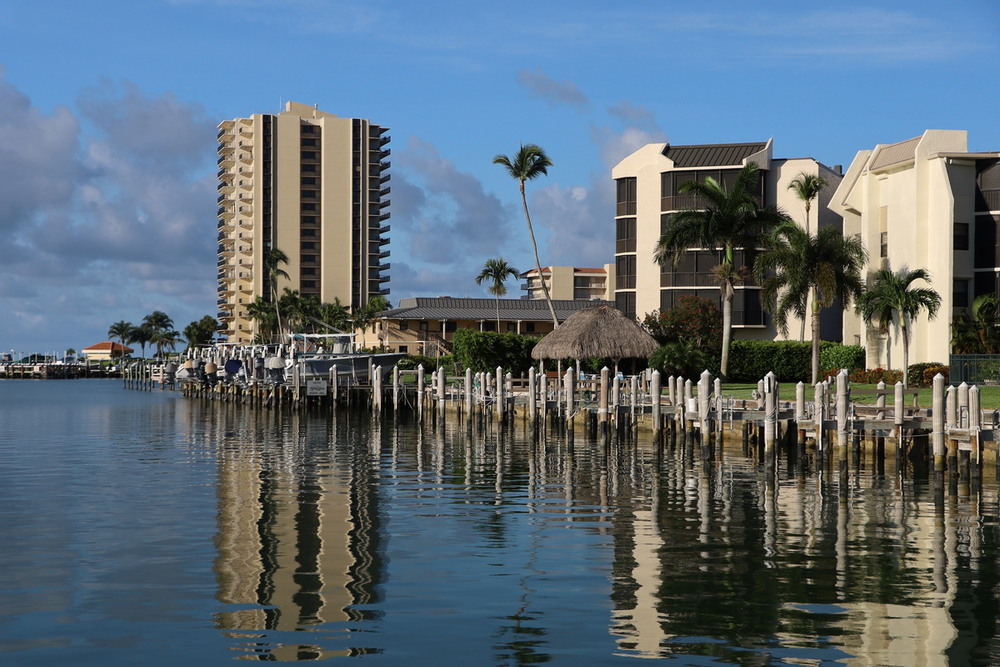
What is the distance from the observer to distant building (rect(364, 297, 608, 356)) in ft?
351

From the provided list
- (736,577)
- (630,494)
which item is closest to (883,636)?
(736,577)

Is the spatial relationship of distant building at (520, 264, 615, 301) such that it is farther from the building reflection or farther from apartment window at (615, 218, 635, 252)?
the building reflection

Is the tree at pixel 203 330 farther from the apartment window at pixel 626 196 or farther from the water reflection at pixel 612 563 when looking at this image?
the water reflection at pixel 612 563

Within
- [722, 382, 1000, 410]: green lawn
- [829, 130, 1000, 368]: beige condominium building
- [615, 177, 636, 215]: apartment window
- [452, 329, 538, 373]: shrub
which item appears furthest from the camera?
[615, 177, 636, 215]: apartment window

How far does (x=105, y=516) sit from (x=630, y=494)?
35.3 ft

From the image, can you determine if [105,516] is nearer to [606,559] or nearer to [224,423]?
[606,559]

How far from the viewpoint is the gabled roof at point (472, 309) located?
10731cm

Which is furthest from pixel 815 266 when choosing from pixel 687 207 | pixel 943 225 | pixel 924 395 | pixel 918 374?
pixel 687 207

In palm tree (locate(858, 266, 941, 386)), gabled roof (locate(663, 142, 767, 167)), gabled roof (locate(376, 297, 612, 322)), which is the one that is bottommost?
palm tree (locate(858, 266, 941, 386))

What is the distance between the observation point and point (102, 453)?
1511 inches

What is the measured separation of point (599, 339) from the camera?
173 ft

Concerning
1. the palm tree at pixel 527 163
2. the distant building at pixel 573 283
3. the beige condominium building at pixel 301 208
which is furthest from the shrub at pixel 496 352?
the beige condominium building at pixel 301 208

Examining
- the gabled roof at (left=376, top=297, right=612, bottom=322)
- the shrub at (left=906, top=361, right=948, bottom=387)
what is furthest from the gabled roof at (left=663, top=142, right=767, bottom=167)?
the shrub at (left=906, top=361, right=948, bottom=387)

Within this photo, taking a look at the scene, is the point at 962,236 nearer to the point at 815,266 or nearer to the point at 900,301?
the point at 900,301
